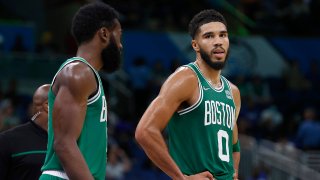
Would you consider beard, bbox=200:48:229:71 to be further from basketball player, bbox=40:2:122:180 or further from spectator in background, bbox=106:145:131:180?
spectator in background, bbox=106:145:131:180

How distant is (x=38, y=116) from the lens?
20.9 feet

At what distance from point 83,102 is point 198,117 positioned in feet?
4.98

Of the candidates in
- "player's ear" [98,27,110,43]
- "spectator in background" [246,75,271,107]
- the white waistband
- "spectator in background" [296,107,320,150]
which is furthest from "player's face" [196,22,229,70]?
"spectator in background" [246,75,271,107]

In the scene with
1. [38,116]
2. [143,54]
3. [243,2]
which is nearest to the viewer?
[38,116]

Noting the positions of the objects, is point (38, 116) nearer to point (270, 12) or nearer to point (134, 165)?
point (134, 165)

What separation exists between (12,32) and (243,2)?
24.1ft

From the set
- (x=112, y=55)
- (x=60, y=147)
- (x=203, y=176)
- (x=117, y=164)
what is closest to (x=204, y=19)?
(x=203, y=176)

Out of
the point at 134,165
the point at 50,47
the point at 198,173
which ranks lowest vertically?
the point at 134,165

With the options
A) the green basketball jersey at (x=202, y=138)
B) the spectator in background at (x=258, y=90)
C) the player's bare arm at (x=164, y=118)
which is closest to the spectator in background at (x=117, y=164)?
the spectator in background at (x=258, y=90)

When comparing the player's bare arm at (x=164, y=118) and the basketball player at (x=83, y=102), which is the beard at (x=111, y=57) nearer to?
the basketball player at (x=83, y=102)

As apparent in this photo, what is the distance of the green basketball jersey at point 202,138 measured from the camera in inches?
237

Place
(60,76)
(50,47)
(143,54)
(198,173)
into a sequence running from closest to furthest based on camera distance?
(60,76) → (198,173) → (50,47) → (143,54)

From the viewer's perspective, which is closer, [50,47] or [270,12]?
[50,47]

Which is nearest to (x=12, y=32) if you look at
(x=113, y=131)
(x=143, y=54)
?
(x=143, y=54)
